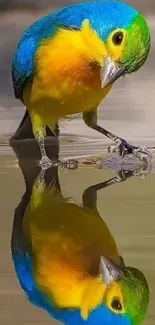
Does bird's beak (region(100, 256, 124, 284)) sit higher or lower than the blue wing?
higher

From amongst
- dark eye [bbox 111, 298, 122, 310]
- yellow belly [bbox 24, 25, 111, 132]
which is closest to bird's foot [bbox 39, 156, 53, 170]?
yellow belly [bbox 24, 25, 111, 132]

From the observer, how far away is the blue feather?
166cm

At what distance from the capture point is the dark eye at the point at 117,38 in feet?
5.33

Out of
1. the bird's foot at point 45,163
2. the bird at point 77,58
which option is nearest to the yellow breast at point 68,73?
the bird at point 77,58

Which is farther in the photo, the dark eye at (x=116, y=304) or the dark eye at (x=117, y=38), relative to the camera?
the dark eye at (x=117, y=38)

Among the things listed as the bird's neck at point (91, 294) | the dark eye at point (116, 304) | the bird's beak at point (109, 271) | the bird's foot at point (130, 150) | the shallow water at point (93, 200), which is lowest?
the bird's foot at point (130, 150)

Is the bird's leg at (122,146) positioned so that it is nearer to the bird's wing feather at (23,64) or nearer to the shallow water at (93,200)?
the shallow water at (93,200)

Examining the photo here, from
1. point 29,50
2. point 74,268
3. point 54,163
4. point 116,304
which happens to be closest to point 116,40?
point 29,50

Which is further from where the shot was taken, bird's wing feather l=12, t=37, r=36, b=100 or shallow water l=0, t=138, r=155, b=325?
bird's wing feather l=12, t=37, r=36, b=100

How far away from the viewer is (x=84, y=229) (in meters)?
1.24

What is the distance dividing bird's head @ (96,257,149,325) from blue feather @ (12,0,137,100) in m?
0.69

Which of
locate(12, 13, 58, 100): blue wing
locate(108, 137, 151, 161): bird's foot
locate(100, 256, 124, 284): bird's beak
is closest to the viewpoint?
locate(100, 256, 124, 284): bird's beak

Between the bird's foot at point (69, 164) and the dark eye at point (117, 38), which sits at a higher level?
the dark eye at point (117, 38)

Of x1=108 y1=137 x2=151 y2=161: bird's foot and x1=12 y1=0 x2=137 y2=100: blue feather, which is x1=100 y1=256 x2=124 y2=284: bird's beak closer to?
x1=12 y1=0 x2=137 y2=100: blue feather
